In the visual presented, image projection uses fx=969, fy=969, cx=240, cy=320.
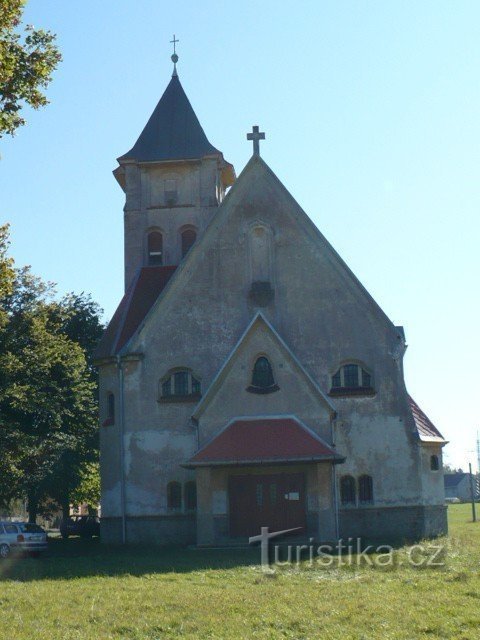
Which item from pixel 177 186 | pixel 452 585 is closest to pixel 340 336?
pixel 177 186

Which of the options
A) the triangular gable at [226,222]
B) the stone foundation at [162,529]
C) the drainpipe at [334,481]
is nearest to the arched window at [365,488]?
the drainpipe at [334,481]

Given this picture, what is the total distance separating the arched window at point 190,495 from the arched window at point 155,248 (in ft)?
36.9

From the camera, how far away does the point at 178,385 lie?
3559 cm

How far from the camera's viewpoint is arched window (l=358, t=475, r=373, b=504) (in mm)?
33969

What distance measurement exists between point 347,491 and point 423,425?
3.94 metres

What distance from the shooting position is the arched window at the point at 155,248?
42.2 m

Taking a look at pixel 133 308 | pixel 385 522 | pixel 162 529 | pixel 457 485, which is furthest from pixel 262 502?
pixel 457 485

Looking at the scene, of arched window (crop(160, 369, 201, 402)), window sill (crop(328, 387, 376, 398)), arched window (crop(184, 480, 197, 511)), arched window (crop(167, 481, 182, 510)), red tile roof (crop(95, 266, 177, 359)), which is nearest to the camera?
window sill (crop(328, 387, 376, 398))

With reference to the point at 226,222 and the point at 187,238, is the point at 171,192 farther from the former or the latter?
the point at 226,222

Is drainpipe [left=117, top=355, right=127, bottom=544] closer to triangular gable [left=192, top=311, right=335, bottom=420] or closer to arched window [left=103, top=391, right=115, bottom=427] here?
arched window [left=103, top=391, right=115, bottom=427]

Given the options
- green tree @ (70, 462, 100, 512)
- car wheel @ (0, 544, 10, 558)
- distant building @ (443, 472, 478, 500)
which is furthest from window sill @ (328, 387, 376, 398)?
distant building @ (443, 472, 478, 500)

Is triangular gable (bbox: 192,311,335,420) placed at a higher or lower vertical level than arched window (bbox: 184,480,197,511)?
higher

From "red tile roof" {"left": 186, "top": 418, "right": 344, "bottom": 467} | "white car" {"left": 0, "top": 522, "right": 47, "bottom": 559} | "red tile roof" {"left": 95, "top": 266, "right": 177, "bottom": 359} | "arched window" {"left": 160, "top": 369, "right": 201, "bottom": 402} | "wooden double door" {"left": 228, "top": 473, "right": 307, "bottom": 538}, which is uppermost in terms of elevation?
"red tile roof" {"left": 95, "top": 266, "right": 177, "bottom": 359}

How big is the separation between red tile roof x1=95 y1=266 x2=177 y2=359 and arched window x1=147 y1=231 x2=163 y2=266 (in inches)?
25.1
